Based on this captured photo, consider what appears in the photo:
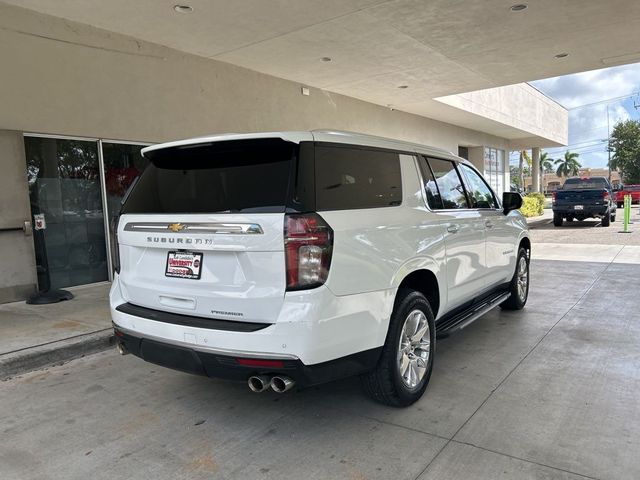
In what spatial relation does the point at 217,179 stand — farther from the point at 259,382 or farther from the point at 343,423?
the point at 343,423

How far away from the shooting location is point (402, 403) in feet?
11.7

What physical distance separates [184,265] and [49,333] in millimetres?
3315

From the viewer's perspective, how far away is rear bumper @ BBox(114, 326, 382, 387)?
2.86 meters

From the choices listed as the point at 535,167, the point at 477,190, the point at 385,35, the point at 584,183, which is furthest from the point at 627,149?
the point at 477,190

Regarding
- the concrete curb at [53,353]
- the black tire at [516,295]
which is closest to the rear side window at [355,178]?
the black tire at [516,295]

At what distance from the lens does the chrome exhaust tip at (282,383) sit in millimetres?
2887

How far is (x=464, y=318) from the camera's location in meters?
4.59

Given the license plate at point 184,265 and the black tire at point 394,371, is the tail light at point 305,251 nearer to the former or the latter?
the license plate at point 184,265

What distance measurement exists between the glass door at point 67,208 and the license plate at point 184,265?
16.4 feet

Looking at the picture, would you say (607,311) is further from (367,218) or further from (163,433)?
(163,433)

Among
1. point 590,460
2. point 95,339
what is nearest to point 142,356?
point 95,339

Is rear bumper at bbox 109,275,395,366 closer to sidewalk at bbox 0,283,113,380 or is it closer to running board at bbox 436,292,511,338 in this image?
running board at bbox 436,292,511,338

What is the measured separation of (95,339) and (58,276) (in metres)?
3.14

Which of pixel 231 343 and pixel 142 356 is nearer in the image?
pixel 231 343
